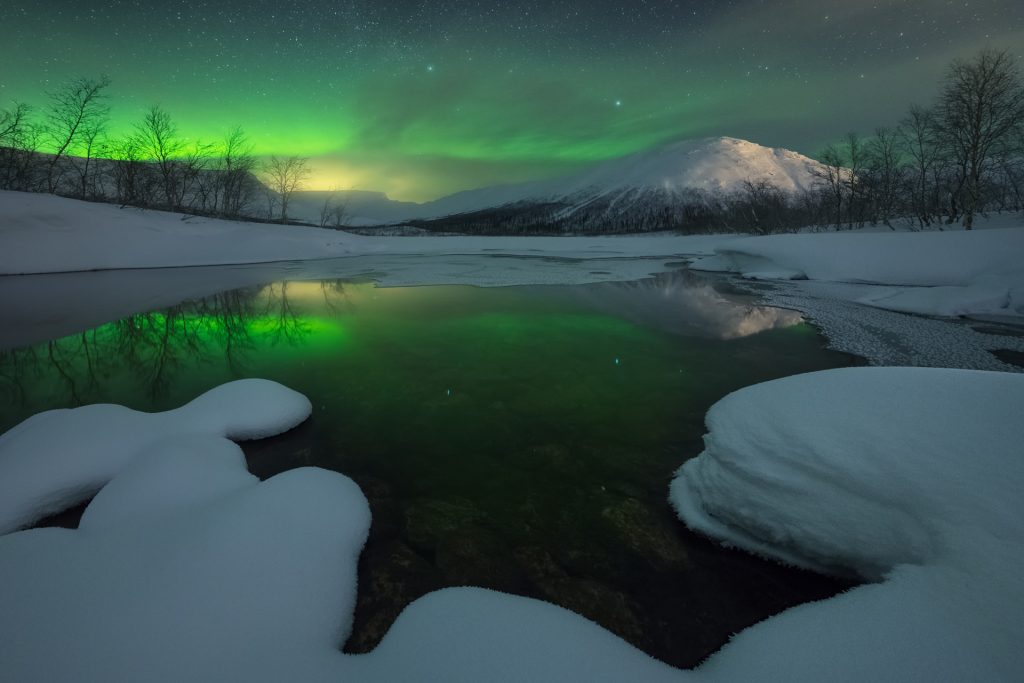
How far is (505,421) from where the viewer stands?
4.59m

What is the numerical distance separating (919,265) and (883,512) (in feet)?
50.3

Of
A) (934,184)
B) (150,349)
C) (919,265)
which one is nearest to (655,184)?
(934,184)

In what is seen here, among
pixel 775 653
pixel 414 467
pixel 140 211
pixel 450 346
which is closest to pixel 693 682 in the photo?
pixel 775 653

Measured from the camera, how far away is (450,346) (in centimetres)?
751

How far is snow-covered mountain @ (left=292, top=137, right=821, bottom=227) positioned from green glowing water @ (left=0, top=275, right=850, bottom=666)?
129899 mm

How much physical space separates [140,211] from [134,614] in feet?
104

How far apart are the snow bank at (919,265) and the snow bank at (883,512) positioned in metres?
9.62

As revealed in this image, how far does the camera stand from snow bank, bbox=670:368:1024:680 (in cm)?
165

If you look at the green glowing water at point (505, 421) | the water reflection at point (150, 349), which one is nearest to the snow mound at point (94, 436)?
the green glowing water at point (505, 421)

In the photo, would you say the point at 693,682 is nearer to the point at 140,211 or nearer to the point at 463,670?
the point at 463,670

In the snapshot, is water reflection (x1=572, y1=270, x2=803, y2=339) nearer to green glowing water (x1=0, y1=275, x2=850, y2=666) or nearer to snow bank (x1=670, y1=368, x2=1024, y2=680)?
green glowing water (x1=0, y1=275, x2=850, y2=666)

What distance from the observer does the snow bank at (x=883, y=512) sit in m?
1.65

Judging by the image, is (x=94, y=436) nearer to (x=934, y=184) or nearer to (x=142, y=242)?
(x=142, y=242)

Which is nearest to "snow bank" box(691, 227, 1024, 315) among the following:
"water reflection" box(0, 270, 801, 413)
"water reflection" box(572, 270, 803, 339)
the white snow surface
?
"water reflection" box(572, 270, 803, 339)
